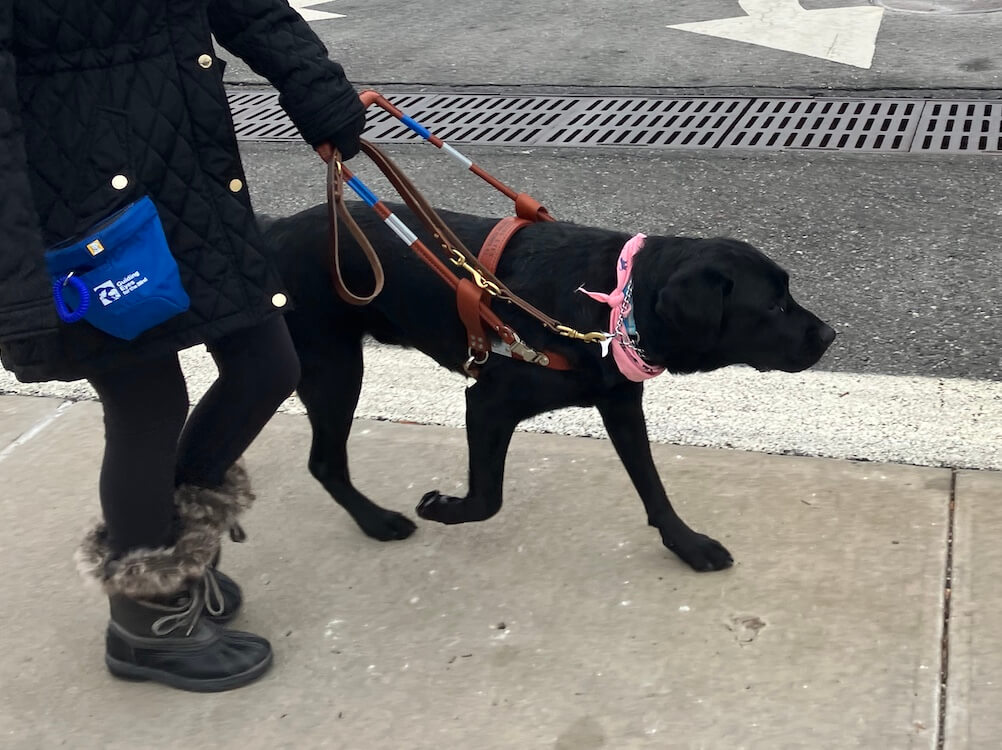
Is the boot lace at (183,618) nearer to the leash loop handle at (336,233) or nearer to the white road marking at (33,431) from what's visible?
the leash loop handle at (336,233)

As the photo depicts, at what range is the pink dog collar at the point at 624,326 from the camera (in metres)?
2.66

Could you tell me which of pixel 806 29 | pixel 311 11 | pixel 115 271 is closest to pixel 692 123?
pixel 806 29

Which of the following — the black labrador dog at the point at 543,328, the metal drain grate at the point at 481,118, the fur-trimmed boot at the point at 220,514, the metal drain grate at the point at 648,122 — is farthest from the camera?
the metal drain grate at the point at 481,118

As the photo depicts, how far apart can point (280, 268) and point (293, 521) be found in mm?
714

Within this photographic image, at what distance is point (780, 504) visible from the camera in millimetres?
3143

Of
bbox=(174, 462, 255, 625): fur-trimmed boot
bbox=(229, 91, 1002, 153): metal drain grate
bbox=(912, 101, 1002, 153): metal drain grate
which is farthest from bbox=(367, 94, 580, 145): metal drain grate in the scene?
bbox=(174, 462, 255, 625): fur-trimmed boot

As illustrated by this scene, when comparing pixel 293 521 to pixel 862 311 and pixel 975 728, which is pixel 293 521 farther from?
pixel 862 311

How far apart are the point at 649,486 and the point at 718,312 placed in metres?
0.49

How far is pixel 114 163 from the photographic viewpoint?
7.02ft

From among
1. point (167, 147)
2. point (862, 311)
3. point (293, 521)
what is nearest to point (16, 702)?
point (293, 521)

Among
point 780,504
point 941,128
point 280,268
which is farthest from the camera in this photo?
point 941,128

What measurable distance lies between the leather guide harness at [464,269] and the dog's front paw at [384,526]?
0.49 meters

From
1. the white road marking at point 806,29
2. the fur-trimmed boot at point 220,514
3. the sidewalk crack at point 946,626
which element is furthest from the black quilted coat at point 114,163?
the white road marking at point 806,29

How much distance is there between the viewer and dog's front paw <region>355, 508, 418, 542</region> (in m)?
3.13
